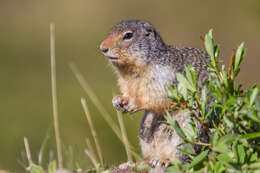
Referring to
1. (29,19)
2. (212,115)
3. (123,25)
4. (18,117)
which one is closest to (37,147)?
(18,117)

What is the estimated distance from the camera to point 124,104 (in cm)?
466

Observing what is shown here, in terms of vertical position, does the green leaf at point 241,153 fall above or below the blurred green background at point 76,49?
above

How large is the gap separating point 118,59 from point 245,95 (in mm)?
1692

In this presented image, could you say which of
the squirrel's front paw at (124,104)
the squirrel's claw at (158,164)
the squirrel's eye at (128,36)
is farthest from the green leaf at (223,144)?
the squirrel's eye at (128,36)

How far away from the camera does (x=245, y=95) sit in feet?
10.1

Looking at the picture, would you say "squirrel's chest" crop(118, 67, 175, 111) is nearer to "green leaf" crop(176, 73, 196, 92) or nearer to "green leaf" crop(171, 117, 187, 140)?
"green leaf" crop(176, 73, 196, 92)

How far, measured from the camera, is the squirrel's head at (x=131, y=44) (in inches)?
181

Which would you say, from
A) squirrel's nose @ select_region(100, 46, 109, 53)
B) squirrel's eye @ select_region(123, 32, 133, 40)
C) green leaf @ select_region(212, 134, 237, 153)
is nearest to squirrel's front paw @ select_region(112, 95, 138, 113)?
squirrel's nose @ select_region(100, 46, 109, 53)

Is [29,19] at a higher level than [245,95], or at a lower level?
lower

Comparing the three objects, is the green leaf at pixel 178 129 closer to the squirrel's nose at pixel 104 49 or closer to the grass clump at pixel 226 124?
the grass clump at pixel 226 124

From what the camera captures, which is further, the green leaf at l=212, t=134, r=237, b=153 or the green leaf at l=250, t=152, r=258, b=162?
the green leaf at l=250, t=152, r=258, b=162

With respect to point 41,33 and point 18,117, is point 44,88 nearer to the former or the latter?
point 18,117

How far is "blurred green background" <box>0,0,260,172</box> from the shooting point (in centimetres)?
984

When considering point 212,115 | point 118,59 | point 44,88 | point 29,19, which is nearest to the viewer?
point 212,115
